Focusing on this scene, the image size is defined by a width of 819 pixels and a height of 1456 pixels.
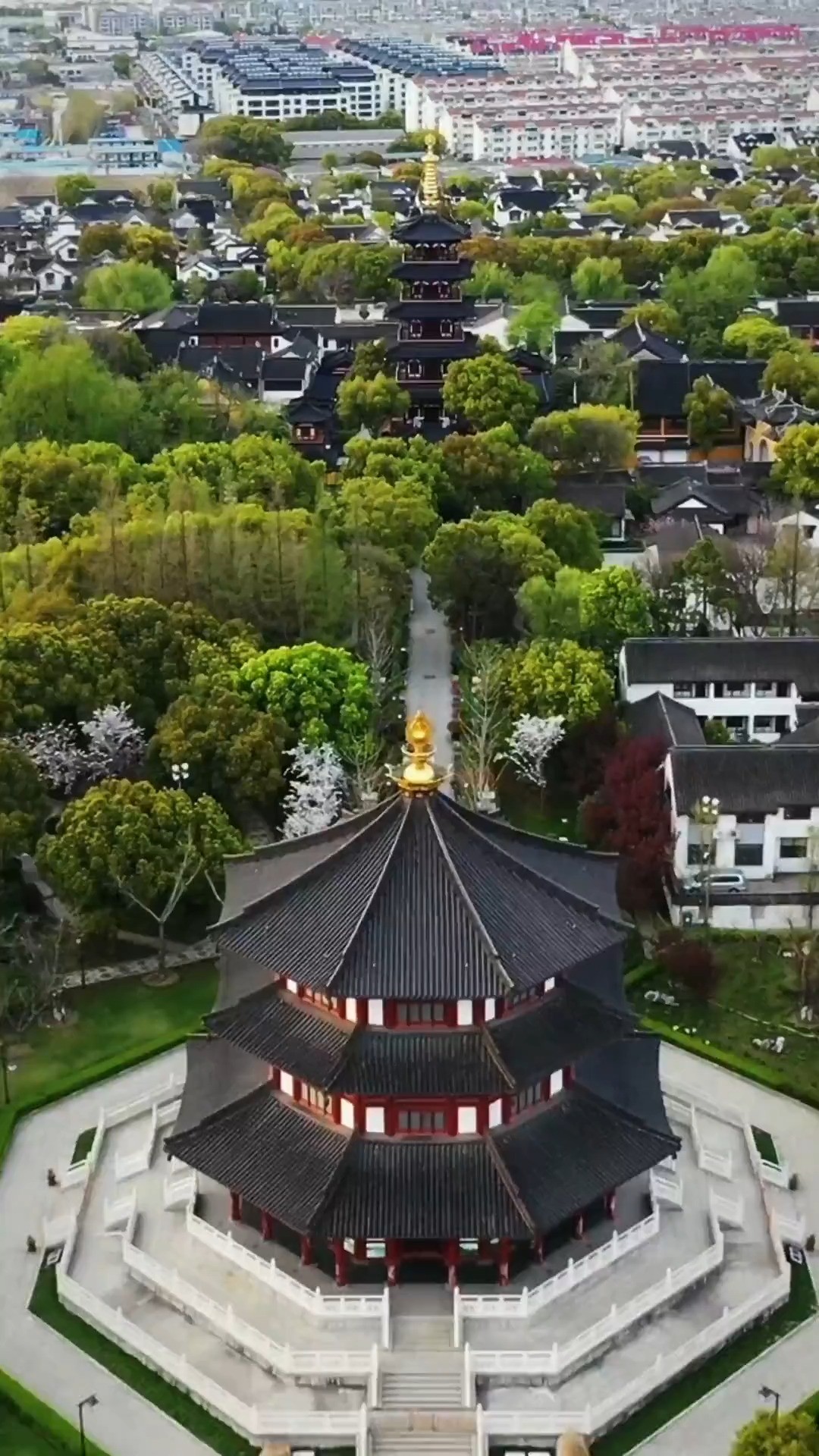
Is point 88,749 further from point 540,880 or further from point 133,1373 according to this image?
point 133,1373

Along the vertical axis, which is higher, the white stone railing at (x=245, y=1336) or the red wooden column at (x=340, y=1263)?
the red wooden column at (x=340, y=1263)

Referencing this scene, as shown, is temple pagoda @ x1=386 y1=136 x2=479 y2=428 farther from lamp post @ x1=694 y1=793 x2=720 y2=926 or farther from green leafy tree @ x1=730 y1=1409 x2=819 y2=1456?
green leafy tree @ x1=730 y1=1409 x2=819 y2=1456

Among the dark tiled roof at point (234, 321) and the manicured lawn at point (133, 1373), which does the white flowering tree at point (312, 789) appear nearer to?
the manicured lawn at point (133, 1373)

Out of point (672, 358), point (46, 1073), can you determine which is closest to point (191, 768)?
point (46, 1073)

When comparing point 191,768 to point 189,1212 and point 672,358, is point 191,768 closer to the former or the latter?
point 189,1212

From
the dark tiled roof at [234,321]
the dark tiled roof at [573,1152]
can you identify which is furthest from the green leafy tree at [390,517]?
Answer: the dark tiled roof at [234,321]

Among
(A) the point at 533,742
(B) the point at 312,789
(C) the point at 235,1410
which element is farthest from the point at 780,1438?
(A) the point at 533,742
